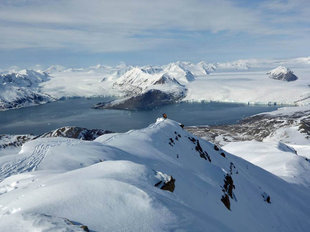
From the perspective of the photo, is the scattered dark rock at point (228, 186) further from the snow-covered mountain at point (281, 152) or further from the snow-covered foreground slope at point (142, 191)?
the snow-covered mountain at point (281, 152)

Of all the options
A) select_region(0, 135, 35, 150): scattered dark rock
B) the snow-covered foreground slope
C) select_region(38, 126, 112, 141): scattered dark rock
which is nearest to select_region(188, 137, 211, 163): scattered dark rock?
the snow-covered foreground slope

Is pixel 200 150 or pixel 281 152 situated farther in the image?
pixel 281 152

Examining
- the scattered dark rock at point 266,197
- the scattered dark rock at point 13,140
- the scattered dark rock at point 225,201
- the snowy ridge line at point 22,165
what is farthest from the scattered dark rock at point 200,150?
the scattered dark rock at point 13,140

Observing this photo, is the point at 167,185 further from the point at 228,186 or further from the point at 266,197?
the point at 266,197

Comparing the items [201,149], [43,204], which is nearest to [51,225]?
[43,204]

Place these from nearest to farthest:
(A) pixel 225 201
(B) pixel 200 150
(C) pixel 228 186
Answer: (A) pixel 225 201 → (C) pixel 228 186 → (B) pixel 200 150

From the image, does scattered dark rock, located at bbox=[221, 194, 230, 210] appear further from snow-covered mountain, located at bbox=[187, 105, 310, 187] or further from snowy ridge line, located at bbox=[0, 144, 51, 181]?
snow-covered mountain, located at bbox=[187, 105, 310, 187]

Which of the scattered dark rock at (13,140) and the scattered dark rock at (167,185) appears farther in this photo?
the scattered dark rock at (13,140)

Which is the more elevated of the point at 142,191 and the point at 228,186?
the point at 142,191

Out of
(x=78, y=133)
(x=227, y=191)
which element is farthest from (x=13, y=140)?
(x=227, y=191)
